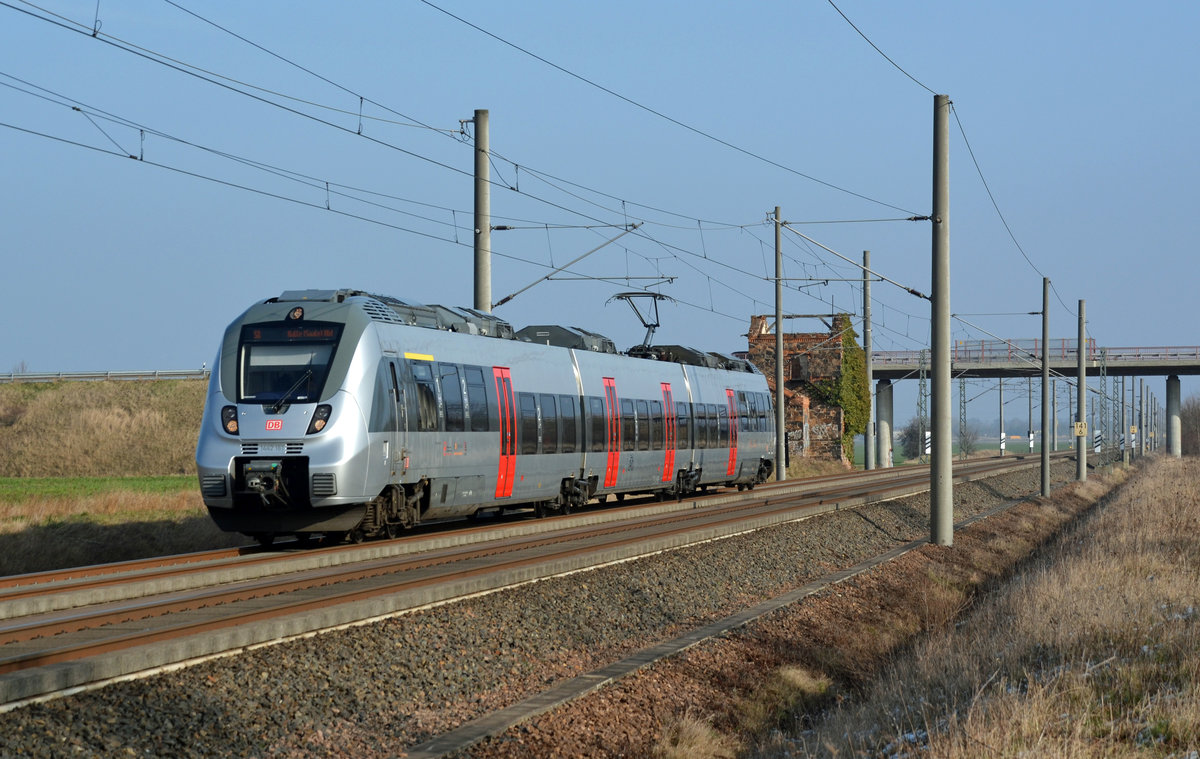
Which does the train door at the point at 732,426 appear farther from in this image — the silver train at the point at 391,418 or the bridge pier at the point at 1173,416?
the bridge pier at the point at 1173,416

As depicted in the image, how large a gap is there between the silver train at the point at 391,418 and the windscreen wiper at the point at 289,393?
2 centimetres

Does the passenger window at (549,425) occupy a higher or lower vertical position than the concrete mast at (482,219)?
→ lower

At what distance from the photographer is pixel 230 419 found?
17188mm

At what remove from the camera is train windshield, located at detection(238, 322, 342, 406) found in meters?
17.2

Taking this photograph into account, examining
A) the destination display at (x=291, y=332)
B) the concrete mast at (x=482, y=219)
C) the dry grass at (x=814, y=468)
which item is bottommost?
the dry grass at (x=814, y=468)

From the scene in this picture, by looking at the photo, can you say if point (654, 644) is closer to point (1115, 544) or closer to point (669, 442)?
point (1115, 544)

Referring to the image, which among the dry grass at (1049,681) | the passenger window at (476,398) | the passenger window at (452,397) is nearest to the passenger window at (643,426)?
the passenger window at (476,398)

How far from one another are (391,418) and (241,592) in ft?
18.1

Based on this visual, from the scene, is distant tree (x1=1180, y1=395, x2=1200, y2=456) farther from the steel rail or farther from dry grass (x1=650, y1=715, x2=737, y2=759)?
dry grass (x1=650, y1=715, x2=737, y2=759)

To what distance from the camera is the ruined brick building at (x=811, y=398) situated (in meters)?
68.9

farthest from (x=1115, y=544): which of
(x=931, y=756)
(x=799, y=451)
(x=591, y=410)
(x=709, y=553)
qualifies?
(x=799, y=451)

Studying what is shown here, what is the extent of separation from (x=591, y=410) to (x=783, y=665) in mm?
13800

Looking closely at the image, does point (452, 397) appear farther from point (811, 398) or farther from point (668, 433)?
point (811, 398)

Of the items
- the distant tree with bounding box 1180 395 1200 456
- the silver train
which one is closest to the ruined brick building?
the silver train
